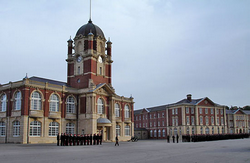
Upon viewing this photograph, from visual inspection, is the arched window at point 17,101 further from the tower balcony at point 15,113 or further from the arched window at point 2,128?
the arched window at point 2,128

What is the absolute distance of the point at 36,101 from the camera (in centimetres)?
4091

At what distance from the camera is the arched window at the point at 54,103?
42.9 meters

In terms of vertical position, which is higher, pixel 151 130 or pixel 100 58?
pixel 100 58

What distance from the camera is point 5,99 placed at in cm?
4175

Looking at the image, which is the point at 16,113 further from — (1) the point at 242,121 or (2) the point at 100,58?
(1) the point at 242,121

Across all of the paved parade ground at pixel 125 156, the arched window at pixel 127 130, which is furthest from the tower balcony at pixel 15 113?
the arched window at pixel 127 130

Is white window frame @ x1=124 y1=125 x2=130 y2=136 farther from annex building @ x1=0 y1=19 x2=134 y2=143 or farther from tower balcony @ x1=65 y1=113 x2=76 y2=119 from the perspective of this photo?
tower balcony @ x1=65 y1=113 x2=76 y2=119

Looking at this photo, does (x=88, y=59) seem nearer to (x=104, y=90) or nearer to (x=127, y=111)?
(x=104, y=90)

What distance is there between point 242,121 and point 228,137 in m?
40.7

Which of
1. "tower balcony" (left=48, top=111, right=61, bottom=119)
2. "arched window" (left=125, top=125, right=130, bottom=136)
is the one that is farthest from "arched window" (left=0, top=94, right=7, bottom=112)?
"arched window" (left=125, top=125, right=130, bottom=136)

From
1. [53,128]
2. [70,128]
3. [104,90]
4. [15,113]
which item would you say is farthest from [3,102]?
[104,90]

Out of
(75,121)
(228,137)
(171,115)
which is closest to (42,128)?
(75,121)

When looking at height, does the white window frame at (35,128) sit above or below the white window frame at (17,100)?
below

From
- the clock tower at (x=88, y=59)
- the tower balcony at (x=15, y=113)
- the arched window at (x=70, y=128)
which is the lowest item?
the arched window at (x=70, y=128)
